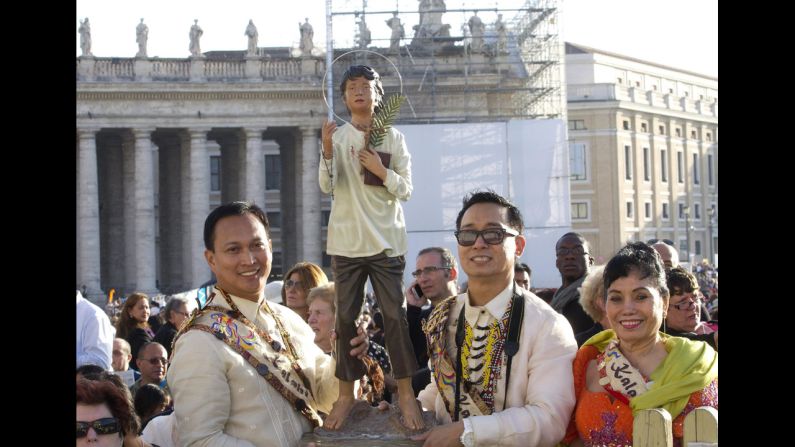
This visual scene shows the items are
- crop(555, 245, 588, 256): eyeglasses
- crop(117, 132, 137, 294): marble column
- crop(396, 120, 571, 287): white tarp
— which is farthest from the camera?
crop(117, 132, 137, 294): marble column

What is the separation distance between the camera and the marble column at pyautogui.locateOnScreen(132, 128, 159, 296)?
54500 mm

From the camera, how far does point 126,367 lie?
10.9 m

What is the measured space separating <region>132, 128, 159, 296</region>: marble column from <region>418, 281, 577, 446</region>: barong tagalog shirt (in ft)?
164

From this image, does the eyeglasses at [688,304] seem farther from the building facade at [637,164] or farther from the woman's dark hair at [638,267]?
the building facade at [637,164]

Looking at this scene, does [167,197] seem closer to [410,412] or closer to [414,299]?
[414,299]

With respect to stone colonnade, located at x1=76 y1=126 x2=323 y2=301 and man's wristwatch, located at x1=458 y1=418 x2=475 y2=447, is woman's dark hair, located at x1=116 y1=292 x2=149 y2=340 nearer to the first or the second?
man's wristwatch, located at x1=458 y1=418 x2=475 y2=447

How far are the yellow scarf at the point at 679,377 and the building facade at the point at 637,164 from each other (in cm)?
6628

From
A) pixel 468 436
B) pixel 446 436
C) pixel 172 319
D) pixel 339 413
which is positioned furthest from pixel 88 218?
pixel 468 436

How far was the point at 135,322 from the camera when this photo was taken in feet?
41.6

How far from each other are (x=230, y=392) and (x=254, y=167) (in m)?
50.0

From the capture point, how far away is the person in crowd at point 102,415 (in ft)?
17.1

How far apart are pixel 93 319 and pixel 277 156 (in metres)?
63.7

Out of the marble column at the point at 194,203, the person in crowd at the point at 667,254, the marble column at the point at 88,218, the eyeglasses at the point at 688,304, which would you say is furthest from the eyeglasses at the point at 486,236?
the marble column at the point at 88,218

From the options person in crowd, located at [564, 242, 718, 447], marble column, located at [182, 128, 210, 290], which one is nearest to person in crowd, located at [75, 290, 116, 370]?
person in crowd, located at [564, 242, 718, 447]
